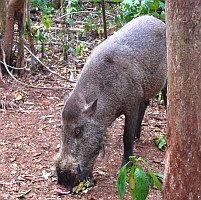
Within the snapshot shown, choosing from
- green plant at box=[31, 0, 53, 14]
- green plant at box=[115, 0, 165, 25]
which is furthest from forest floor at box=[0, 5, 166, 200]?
green plant at box=[31, 0, 53, 14]

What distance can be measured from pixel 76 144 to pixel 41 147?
116 cm

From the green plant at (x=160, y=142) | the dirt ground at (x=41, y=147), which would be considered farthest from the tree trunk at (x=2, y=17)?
the green plant at (x=160, y=142)

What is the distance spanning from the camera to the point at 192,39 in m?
2.92

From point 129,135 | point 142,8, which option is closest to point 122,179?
point 129,135

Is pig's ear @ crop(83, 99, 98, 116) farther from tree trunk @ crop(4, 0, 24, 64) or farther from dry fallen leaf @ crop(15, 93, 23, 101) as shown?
tree trunk @ crop(4, 0, 24, 64)

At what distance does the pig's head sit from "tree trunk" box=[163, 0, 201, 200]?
1.44 m

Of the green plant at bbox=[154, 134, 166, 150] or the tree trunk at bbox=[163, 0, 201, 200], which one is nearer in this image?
the tree trunk at bbox=[163, 0, 201, 200]

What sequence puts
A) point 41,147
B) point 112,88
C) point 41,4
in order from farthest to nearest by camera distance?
point 41,4 → point 41,147 → point 112,88

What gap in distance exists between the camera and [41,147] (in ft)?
18.3

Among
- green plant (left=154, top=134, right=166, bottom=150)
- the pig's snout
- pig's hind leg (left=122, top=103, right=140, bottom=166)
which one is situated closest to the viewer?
the pig's snout

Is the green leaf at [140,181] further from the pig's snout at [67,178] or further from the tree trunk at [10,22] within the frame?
the tree trunk at [10,22]

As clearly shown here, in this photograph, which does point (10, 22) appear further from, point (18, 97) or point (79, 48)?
point (79, 48)

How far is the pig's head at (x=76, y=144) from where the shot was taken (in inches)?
176

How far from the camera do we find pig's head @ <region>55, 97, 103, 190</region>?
14.7 feet
